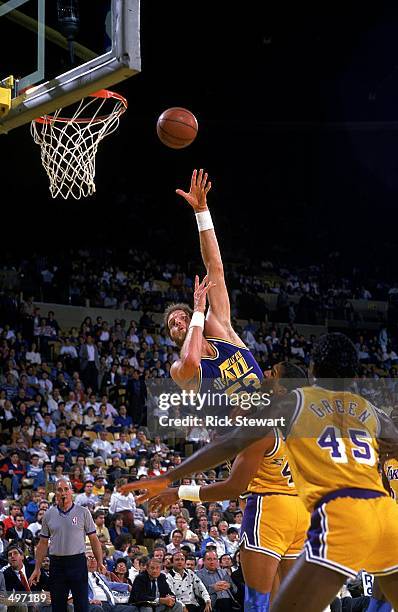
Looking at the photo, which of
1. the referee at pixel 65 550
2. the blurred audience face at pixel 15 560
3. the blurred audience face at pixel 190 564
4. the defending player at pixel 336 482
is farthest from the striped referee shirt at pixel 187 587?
the defending player at pixel 336 482

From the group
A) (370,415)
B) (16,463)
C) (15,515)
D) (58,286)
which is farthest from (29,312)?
(370,415)

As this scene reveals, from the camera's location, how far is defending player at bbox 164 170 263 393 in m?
6.06

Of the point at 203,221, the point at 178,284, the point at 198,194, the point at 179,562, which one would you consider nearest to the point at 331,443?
the point at 203,221

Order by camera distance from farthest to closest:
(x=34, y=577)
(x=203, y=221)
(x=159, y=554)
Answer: (x=159, y=554), (x=34, y=577), (x=203, y=221)

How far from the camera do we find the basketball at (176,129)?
7.80 meters

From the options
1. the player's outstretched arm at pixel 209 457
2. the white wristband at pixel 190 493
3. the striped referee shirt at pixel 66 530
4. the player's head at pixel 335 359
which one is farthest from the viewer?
the striped referee shirt at pixel 66 530

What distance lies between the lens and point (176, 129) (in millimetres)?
7805

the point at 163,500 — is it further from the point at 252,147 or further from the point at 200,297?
the point at 252,147

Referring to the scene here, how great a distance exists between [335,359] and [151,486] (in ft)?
3.91

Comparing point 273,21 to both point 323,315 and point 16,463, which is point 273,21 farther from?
point 16,463

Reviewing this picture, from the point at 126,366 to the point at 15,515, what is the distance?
6567mm

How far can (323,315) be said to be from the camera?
23609 millimetres

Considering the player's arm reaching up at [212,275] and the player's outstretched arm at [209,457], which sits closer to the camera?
the player's outstretched arm at [209,457]

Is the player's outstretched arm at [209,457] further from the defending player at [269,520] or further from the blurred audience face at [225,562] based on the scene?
the blurred audience face at [225,562]
